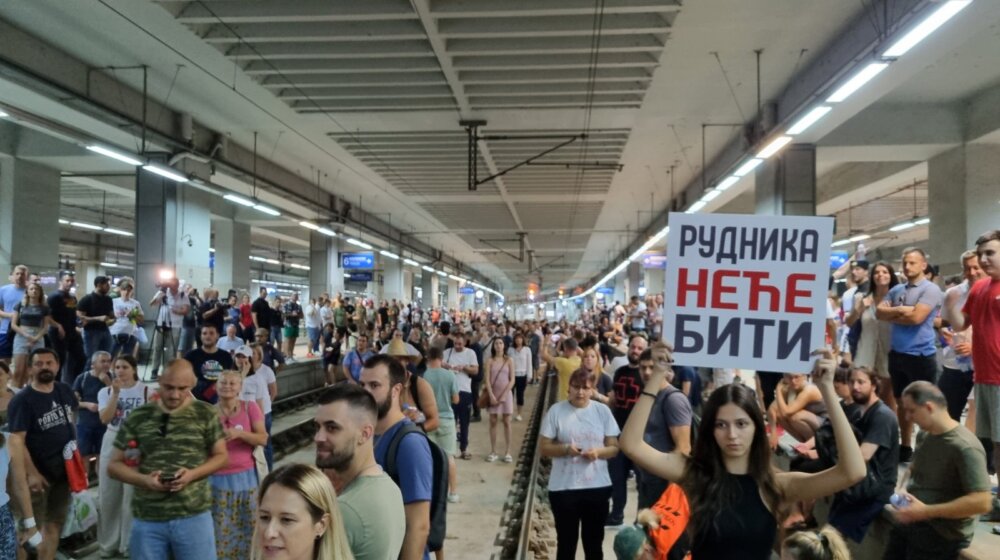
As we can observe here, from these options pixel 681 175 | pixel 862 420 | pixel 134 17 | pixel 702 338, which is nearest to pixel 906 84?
pixel 681 175

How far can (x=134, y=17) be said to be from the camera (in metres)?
8.93

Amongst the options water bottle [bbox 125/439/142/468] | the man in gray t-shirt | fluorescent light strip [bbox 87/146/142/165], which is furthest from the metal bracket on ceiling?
water bottle [bbox 125/439/142/468]

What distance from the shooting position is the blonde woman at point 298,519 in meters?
2.05

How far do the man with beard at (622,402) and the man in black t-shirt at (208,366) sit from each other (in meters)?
3.88

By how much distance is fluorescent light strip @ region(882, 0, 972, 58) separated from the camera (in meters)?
5.24

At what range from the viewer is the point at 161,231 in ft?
50.0

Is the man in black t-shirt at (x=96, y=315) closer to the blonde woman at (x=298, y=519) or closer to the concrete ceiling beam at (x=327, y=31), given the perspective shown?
the concrete ceiling beam at (x=327, y=31)

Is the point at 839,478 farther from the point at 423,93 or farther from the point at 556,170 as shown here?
the point at 556,170

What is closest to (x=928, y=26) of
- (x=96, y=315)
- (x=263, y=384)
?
(x=263, y=384)

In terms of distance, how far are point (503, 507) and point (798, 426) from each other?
12.2ft

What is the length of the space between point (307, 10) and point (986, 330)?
7465 millimetres

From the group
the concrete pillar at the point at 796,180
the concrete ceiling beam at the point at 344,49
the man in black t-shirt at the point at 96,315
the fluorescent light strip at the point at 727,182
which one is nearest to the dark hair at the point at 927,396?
the concrete ceiling beam at the point at 344,49

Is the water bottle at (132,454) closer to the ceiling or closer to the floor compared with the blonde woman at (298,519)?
closer to the floor

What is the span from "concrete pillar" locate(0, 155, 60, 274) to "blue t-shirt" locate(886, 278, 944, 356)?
1618 cm
